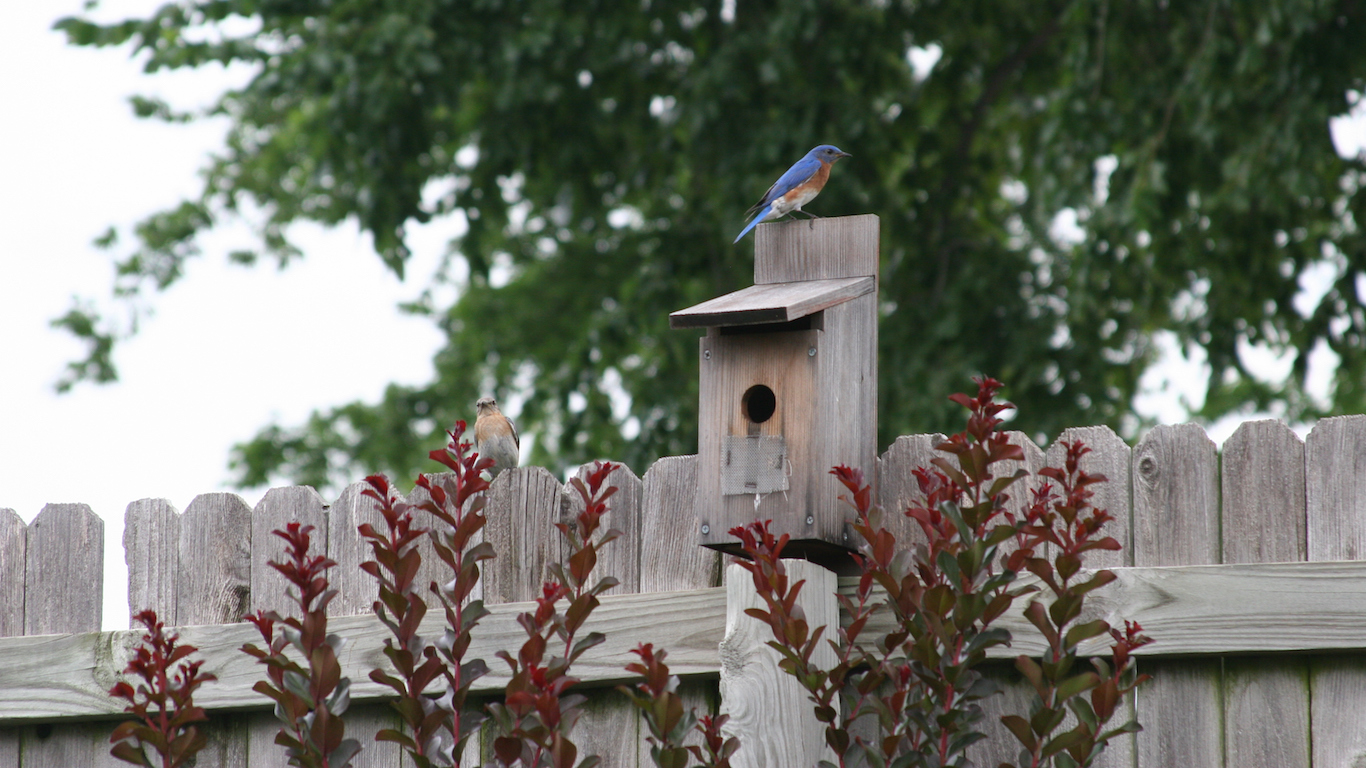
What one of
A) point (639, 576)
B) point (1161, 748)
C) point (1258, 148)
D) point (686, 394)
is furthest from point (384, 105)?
point (1161, 748)

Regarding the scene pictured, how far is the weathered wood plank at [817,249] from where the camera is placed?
120 inches

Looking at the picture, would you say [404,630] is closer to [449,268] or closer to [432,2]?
[432,2]

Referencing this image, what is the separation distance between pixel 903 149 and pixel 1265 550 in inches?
237

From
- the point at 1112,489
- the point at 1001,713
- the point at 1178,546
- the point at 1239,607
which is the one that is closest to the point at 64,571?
the point at 1001,713

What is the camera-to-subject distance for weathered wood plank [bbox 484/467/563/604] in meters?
3.13

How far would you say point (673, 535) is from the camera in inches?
120

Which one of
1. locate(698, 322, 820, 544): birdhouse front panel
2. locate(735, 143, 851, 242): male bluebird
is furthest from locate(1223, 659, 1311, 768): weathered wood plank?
locate(735, 143, 851, 242): male bluebird

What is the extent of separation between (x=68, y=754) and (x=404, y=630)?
1423 millimetres

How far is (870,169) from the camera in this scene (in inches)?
321

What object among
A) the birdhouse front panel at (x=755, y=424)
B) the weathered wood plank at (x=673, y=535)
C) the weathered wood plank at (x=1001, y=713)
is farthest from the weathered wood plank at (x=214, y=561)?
the weathered wood plank at (x=1001, y=713)

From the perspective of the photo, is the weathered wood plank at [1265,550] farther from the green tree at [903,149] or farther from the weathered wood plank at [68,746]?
the green tree at [903,149]

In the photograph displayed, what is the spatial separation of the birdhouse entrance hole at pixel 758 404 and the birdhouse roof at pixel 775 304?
0.16 m

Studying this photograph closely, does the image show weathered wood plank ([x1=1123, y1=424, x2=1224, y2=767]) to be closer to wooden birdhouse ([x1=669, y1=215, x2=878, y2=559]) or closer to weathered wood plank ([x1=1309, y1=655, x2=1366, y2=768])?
weathered wood plank ([x1=1309, y1=655, x2=1366, y2=768])

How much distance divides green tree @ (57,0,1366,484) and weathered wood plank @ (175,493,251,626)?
4355mm
